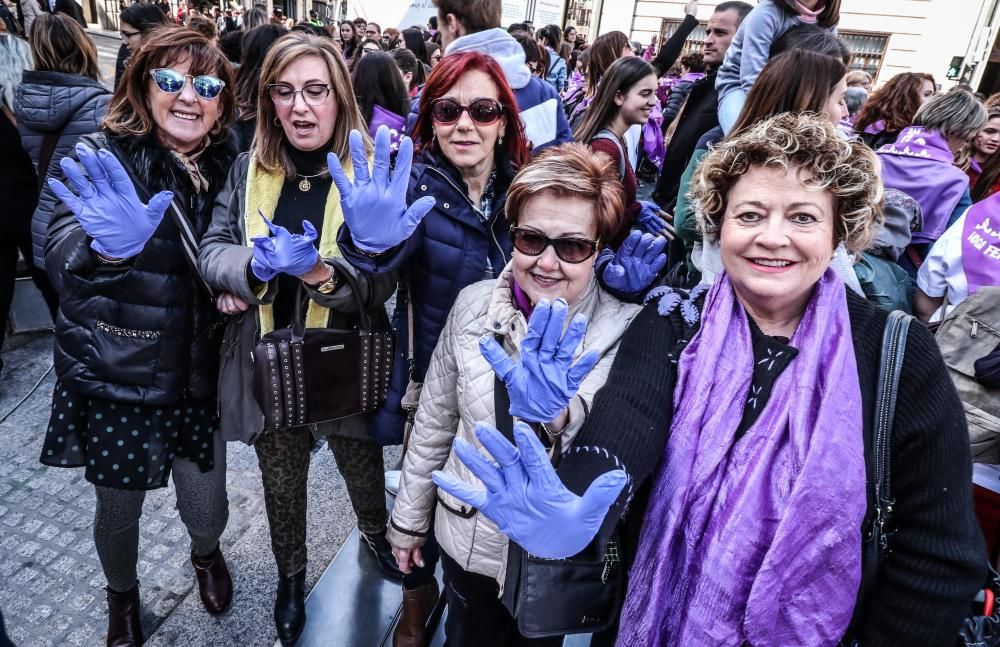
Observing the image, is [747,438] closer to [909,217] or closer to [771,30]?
[909,217]

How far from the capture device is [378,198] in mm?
1676

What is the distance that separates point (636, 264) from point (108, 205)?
1.57 meters

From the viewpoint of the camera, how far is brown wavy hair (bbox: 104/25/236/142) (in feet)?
6.26

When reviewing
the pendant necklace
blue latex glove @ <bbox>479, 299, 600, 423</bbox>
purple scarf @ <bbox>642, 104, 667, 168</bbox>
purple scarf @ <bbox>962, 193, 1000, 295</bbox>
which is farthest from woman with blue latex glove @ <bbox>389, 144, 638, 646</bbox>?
purple scarf @ <bbox>642, 104, 667, 168</bbox>

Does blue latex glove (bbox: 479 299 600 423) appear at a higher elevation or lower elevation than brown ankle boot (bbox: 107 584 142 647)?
higher

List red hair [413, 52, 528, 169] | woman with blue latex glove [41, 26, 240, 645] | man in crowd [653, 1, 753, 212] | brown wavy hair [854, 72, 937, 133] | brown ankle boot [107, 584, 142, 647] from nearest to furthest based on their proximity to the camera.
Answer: woman with blue latex glove [41, 26, 240, 645], red hair [413, 52, 528, 169], brown ankle boot [107, 584, 142, 647], man in crowd [653, 1, 753, 212], brown wavy hair [854, 72, 937, 133]

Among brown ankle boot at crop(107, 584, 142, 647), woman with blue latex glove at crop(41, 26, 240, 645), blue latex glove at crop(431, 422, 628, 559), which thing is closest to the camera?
blue latex glove at crop(431, 422, 628, 559)

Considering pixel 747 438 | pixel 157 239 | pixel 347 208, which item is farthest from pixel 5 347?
pixel 747 438

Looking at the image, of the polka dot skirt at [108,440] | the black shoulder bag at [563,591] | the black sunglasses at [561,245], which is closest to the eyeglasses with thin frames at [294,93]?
the black sunglasses at [561,245]

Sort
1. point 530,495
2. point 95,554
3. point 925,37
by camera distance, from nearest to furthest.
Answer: point 530,495, point 95,554, point 925,37

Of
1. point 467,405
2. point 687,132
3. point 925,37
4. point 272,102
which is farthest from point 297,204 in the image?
point 925,37

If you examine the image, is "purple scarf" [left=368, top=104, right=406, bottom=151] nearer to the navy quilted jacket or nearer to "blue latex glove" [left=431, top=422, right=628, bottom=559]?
the navy quilted jacket

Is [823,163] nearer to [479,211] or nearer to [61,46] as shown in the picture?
[479,211]

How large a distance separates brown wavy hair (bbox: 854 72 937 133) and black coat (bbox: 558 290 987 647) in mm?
3918
